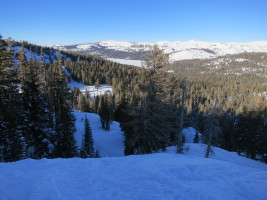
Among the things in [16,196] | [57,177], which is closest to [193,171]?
[57,177]

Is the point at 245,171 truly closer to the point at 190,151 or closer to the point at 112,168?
the point at 112,168

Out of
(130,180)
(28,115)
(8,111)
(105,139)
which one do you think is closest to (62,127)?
(28,115)

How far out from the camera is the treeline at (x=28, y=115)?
12.8 meters

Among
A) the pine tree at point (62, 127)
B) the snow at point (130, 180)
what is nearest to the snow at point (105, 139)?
the pine tree at point (62, 127)

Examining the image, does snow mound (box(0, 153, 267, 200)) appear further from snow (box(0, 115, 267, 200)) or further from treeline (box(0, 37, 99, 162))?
treeline (box(0, 37, 99, 162))

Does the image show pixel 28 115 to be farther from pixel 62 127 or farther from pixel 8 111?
pixel 8 111

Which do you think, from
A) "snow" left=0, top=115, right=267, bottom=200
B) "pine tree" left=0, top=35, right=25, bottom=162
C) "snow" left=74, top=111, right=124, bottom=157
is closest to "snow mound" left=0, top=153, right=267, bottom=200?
"snow" left=0, top=115, right=267, bottom=200

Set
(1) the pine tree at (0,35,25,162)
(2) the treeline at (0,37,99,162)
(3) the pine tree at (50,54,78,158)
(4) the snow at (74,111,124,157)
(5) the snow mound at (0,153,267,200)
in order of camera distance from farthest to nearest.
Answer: (4) the snow at (74,111,124,157) < (3) the pine tree at (50,54,78,158) < (2) the treeline at (0,37,99,162) < (1) the pine tree at (0,35,25,162) < (5) the snow mound at (0,153,267,200)

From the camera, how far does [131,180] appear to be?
6820 millimetres

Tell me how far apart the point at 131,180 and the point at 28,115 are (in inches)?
551

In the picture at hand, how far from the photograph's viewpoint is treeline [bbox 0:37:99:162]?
12.8 m

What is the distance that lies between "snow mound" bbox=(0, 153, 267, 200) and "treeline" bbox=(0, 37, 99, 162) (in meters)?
7.02

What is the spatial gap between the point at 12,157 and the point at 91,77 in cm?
9573

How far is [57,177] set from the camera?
7051 mm
